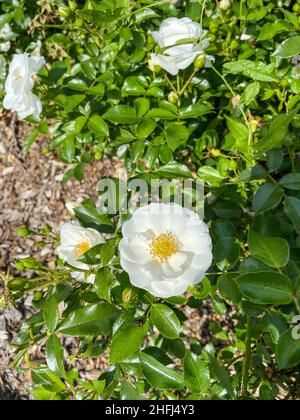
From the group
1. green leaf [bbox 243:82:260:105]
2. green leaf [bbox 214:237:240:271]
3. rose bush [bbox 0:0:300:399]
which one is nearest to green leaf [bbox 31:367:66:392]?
rose bush [bbox 0:0:300:399]

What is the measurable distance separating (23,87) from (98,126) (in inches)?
12.0

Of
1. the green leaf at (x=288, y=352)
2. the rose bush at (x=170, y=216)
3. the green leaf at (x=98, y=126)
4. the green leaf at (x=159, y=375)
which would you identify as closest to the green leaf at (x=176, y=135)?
the rose bush at (x=170, y=216)

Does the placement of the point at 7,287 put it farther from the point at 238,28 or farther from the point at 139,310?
the point at 238,28

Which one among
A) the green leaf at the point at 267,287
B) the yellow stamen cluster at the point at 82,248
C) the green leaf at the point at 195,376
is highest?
the green leaf at the point at 267,287

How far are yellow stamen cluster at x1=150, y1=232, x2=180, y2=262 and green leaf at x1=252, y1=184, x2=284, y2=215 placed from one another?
26cm

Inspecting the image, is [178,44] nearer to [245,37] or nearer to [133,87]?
[133,87]

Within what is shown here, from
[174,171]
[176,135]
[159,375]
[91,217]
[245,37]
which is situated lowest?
[159,375]

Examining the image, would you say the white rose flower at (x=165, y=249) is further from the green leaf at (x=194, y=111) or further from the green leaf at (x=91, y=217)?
the green leaf at (x=194, y=111)

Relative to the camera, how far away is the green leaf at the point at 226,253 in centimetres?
141

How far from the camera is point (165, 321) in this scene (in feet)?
4.43

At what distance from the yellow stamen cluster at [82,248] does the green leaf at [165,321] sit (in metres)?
0.32

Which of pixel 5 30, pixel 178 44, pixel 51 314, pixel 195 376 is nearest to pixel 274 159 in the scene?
pixel 178 44
